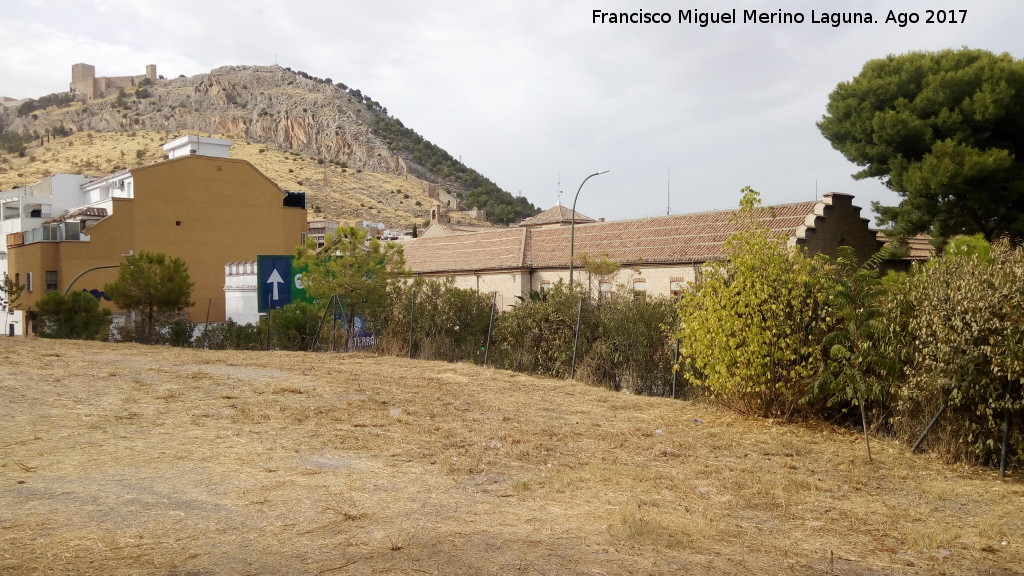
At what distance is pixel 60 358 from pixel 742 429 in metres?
14.5

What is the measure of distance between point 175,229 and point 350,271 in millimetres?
26938

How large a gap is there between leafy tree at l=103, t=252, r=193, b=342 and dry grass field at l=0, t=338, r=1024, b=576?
20.6 metres

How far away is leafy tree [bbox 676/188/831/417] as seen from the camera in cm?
1205

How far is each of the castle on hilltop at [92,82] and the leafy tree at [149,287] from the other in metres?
127

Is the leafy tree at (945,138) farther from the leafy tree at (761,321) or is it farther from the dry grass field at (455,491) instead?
the dry grass field at (455,491)

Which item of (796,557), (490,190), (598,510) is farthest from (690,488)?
(490,190)

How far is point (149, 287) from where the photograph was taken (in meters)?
33.3

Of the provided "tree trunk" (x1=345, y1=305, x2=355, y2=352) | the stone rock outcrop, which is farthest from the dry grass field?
the stone rock outcrop

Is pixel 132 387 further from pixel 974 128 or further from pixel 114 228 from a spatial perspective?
pixel 114 228

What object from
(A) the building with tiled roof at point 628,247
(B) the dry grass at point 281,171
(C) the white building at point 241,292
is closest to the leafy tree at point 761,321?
(A) the building with tiled roof at point 628,247

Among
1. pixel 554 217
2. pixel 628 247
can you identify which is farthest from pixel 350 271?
pixel 554 217

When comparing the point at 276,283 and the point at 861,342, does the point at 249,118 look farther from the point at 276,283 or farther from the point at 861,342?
the point at 861,342

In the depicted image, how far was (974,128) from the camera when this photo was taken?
110 feet

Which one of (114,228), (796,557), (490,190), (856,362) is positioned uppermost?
(490,190)
